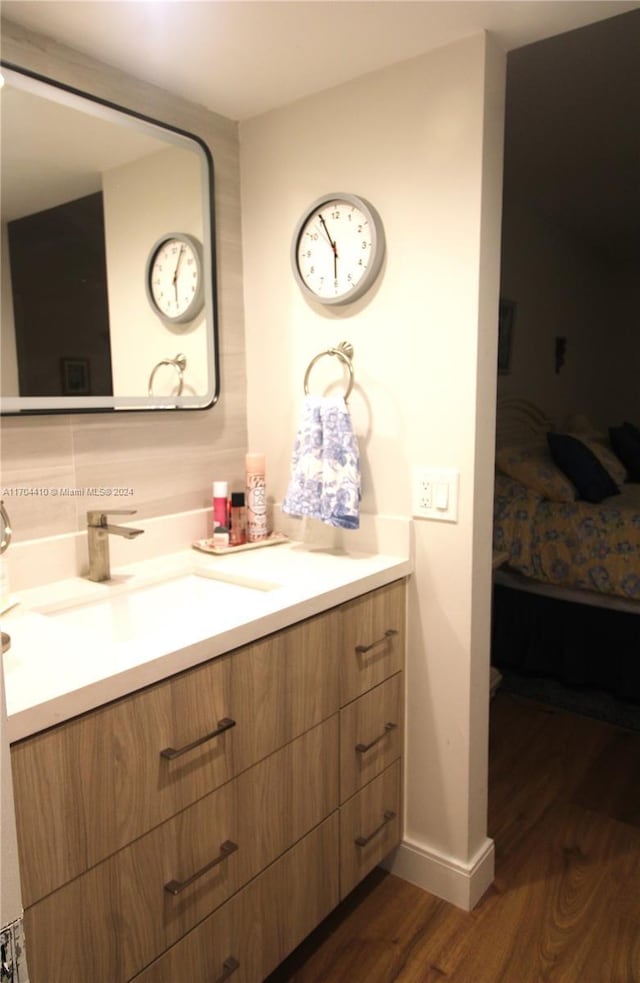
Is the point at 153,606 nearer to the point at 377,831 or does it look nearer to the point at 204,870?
the point at 204,870

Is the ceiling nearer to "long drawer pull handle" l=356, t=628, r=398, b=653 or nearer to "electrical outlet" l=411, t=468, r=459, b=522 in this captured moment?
"electrical outlet" l=411, t=468, r=459, b=522

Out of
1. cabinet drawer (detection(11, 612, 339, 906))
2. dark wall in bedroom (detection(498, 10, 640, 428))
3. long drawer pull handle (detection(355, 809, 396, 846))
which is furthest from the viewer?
dark wall in bedroom (detection(498, 10, 640, 428))

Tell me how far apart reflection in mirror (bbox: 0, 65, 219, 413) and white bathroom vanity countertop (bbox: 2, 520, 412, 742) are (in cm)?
42

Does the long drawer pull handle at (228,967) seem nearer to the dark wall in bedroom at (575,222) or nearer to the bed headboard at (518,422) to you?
the dark wall in bedroom at (575,222)

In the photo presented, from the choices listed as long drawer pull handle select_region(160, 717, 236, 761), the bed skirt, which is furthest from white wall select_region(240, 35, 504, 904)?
the bed skirt

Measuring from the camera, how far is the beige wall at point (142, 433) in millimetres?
1453

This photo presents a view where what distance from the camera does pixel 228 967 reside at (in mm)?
1263

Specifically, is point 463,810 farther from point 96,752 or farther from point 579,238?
point 579,238

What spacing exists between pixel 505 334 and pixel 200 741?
3126mm

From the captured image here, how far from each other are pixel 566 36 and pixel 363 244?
3.50ft

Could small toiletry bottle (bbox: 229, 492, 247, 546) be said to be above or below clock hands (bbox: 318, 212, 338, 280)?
below

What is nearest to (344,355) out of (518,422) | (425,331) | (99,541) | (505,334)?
(425,331)

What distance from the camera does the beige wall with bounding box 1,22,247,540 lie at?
145 centimetres

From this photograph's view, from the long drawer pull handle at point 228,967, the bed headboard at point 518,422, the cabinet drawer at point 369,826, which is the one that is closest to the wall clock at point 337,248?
the cabinet drawer at point 369,826
